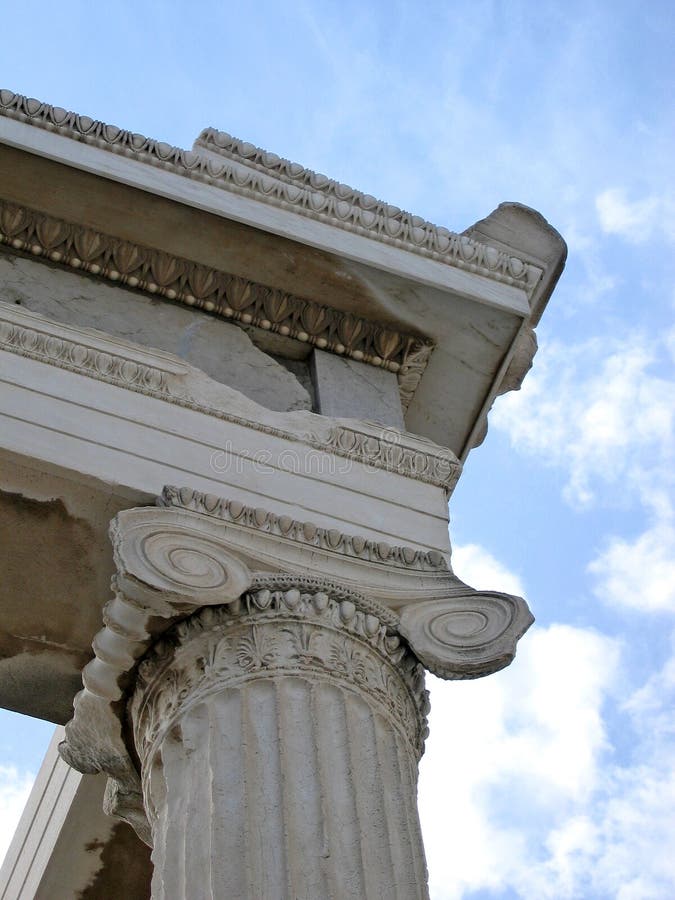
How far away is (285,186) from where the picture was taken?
926 cm

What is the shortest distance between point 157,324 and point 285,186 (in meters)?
1.26

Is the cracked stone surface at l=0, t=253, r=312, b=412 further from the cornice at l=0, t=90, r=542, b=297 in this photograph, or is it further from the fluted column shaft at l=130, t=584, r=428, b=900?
the fluted column shaft at l=130, t=584, r=428, b=900

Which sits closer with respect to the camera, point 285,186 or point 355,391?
point 355,391

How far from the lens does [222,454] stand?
25.2 feet

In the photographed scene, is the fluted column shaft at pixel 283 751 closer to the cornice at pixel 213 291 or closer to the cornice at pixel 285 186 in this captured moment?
the cornice at pixel 213 291

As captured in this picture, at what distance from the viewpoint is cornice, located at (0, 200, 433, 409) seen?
8.95 meters

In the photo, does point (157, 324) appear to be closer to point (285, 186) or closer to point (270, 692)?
point (285, 186)

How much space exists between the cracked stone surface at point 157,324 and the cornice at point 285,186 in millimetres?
848

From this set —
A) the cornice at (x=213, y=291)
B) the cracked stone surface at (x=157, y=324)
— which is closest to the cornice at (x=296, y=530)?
the cracked stone surface at (x=157, y=324)

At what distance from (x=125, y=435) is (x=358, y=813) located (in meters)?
2.45

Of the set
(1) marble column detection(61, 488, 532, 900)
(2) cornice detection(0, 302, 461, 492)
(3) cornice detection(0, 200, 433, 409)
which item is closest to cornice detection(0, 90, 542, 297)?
(3) cornice detection(0, 200, 433, 409)

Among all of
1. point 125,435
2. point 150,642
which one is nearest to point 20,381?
point 125,435

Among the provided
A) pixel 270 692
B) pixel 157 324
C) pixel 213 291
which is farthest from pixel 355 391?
pixel 270 692

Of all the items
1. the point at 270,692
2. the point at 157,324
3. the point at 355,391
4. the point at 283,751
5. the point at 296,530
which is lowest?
the point at 283,751
